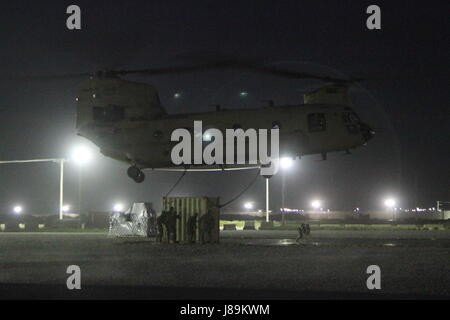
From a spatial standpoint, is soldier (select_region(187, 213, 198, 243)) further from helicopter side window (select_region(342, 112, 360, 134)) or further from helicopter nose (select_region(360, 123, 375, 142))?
helicopter nose (select_region(360, 123, 375, 142))

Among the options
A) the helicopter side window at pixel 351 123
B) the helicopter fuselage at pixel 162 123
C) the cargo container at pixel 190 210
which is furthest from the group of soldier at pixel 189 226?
the helicopter side window at pixel 351 123

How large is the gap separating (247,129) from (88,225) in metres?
31.1

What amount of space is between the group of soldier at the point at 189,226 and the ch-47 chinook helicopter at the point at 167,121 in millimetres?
2241

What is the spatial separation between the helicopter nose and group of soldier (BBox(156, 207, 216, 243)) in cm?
783

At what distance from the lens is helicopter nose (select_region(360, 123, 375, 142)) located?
28.8 m

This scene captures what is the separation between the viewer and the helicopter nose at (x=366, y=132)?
94.6 feet

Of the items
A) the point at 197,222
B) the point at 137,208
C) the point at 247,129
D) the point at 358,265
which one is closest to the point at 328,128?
the point at 247,129

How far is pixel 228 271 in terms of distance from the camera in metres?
17.8

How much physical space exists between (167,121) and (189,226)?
16.5ft

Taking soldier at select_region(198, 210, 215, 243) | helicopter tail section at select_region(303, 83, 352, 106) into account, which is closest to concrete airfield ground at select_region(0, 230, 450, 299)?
soldier at select_region(198, 210, 215, 243)

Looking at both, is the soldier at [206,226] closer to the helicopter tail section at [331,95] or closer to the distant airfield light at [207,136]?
the distant airfield light at [207,136]

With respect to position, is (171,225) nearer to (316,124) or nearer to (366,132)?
(316,124)

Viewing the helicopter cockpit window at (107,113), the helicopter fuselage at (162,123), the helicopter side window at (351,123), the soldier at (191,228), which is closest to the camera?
the helicopter fuselage at (162,123)

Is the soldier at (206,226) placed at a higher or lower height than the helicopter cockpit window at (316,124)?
lower
